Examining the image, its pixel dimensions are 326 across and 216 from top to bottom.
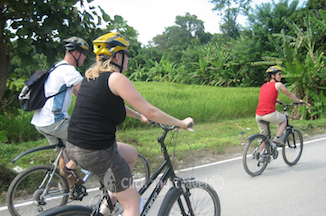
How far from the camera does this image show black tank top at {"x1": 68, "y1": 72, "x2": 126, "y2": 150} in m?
1.89

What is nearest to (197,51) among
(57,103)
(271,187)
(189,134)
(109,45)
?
(189,134)

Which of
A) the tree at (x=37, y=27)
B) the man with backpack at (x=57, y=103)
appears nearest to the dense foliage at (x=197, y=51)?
the tree at (x=37, y=27)

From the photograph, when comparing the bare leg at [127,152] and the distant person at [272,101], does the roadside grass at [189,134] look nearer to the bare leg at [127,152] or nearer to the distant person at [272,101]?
the bare leg at [127,152]

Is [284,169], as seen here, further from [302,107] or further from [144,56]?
[144,56]

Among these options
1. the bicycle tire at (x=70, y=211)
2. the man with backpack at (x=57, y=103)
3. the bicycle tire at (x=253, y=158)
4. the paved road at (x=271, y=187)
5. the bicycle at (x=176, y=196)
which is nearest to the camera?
the bicycle tire at (x=70, y=211)

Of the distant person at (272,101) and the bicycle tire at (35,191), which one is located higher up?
the distant person at (272,101)

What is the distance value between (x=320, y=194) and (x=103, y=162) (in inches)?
126

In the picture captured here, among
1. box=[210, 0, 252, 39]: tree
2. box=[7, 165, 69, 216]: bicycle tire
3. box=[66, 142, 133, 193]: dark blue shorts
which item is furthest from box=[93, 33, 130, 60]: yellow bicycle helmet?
box=[210, 0, 252, 39]: tree

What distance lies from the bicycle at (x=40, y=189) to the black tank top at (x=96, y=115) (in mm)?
1247

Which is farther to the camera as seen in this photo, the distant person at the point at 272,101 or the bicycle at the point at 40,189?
the distant person at the point at 272,101

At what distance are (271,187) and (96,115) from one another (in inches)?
125

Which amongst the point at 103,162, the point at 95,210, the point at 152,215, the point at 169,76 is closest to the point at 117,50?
→ the point at 103,162

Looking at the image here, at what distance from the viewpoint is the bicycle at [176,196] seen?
2.25m

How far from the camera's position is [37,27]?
3.69m
